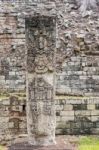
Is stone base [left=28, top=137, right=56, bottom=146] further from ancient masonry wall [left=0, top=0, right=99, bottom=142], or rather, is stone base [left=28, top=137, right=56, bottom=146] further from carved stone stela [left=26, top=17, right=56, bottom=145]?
ancient masonry wall [left=0, top=0, right=99, bottom=142]

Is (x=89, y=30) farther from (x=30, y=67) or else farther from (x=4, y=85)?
(x=30, y=67)

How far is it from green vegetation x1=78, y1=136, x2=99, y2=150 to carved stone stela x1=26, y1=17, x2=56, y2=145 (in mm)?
1800

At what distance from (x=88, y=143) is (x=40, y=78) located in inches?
133

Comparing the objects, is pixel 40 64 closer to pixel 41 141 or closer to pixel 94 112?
pixel 41 141

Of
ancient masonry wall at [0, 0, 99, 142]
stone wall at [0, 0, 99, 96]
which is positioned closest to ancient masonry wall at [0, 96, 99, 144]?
ancient masonry wall at [0, 0, 99, 142]

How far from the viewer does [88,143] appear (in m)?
18.9

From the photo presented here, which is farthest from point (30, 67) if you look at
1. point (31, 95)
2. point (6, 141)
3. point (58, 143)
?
point (6, 141)

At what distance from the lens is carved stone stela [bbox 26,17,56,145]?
1623 cm

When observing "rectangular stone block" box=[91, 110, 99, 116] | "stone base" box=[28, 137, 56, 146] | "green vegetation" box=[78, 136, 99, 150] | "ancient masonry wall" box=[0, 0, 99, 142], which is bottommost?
"green vegetation" box=[78, 136, 99, 150]

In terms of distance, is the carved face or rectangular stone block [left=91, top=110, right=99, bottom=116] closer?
the carved face

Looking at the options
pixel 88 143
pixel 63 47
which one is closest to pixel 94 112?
pixel 88 143

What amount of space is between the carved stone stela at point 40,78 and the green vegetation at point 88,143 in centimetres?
180

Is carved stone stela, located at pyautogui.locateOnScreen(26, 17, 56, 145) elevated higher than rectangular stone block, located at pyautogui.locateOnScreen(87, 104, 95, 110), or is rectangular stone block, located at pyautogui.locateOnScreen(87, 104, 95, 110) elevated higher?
carved stone stela, located at pyautogui.locateOnScreen(26, 17, 56, 145)

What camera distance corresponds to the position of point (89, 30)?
1045 inches
